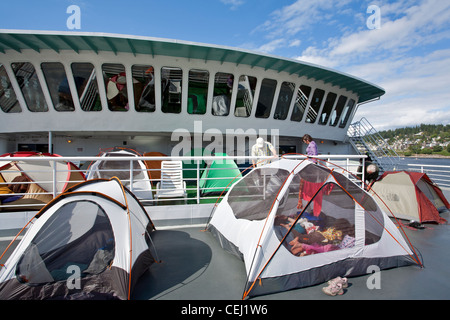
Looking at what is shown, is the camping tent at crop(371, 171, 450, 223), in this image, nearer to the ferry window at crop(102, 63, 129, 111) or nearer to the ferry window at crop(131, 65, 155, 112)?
the ferry window at crop(131, 65, 155, 112)

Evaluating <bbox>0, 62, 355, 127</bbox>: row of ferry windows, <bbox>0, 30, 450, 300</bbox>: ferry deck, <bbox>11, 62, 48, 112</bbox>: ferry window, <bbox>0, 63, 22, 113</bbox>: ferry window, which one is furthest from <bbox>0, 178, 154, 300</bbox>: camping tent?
<bbox>0, 63, 22, 113</bbox>: ferry window

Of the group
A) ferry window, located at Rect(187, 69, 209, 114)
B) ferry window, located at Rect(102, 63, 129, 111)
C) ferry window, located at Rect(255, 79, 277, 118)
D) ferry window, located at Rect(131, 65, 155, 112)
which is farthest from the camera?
ferry window, located at Rect(255, 79, 277, 118)

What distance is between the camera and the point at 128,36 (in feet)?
26.1

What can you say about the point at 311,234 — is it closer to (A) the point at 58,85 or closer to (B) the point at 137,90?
(B) the point at 137,90

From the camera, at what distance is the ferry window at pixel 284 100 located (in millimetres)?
11125

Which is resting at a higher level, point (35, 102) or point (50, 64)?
point (50, 64)

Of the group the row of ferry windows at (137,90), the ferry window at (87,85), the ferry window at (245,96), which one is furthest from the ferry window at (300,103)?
the ferry window at (87,85)

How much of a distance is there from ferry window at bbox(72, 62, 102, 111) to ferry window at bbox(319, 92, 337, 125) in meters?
10.6

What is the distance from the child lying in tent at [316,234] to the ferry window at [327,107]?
34.6 feet

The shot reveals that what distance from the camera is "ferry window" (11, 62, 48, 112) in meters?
8.95
